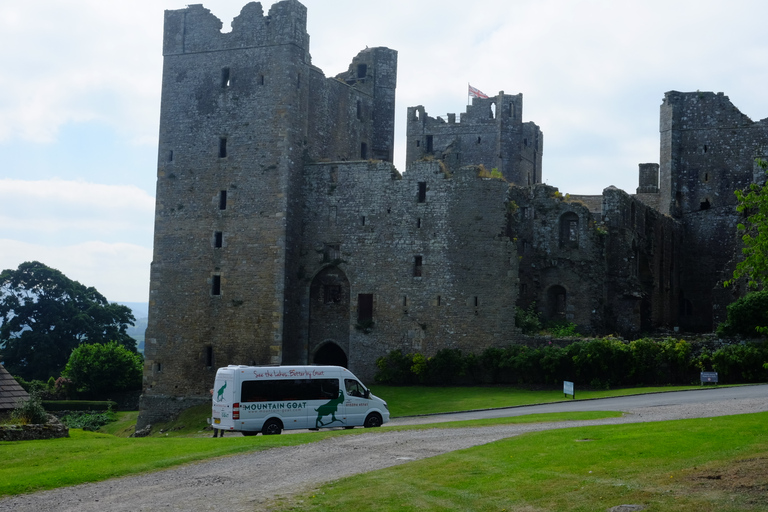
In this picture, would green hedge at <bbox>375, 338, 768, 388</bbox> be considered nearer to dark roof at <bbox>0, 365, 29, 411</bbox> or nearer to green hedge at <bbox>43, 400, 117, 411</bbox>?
dark roof at <bbox>0, 365, 29, 411</bbox>

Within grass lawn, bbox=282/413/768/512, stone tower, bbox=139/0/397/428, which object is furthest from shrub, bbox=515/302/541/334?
grass lawn, bbox=282/413/768/512

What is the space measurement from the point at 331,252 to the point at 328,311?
2936 millimetres

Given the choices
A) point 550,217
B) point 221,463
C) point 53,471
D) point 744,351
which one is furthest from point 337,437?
point 550,217

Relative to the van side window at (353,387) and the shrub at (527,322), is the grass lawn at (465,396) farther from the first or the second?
the van side window at (353,387)

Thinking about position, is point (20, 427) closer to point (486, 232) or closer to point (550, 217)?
point (486, 232)

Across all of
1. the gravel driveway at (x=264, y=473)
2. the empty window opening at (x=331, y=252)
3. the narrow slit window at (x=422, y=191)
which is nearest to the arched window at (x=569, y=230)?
the narrow slit window at (x=422, y=191)

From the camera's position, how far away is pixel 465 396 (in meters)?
38.5

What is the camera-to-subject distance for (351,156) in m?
49.2

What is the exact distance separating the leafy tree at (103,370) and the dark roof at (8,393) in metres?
32.4

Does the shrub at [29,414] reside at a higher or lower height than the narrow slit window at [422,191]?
lower

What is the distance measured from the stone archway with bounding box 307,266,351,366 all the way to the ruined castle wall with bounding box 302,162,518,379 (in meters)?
0.05

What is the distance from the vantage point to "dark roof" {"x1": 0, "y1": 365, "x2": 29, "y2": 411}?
29172 millimetres

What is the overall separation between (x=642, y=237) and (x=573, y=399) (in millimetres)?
18195

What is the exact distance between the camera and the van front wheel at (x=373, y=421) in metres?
30.1
